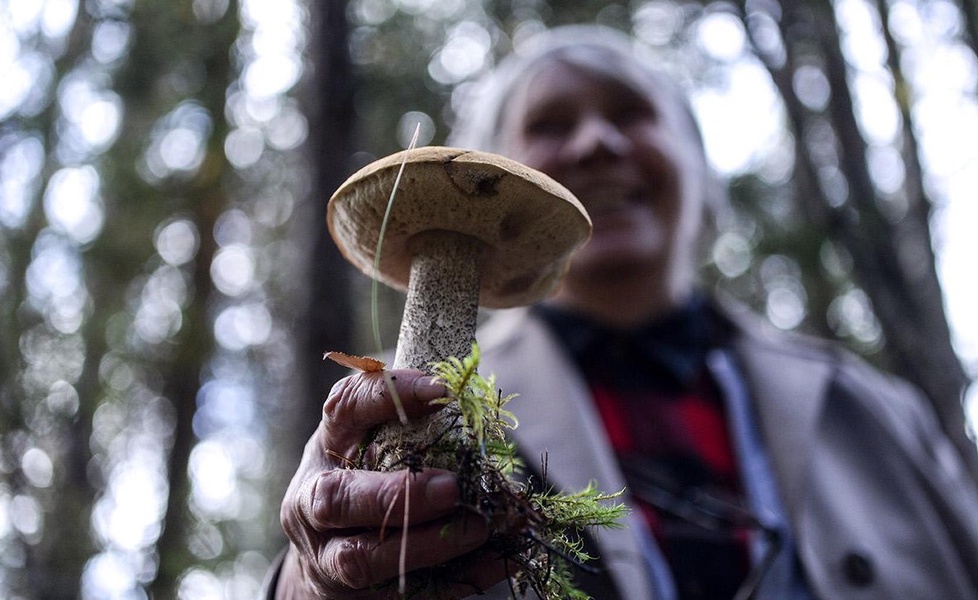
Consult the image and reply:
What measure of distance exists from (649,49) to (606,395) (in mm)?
3669

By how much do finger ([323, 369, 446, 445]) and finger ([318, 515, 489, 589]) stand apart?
14cm

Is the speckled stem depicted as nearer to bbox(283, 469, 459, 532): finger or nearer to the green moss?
the green moss

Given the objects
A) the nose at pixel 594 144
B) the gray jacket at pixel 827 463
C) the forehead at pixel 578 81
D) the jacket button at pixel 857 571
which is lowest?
the jacket button at pixel 857 571

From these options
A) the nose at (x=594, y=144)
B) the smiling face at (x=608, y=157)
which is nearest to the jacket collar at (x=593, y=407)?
the smiling face at (x=608, y=157)

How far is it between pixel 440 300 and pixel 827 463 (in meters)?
1.50

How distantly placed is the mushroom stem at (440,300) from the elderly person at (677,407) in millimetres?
519

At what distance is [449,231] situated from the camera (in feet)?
3.33

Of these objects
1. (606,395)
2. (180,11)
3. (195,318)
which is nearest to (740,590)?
(606,395)

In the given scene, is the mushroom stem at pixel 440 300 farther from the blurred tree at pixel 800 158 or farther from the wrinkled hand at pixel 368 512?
the blurred tree at pixel 800 158

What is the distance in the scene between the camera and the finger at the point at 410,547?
766mm

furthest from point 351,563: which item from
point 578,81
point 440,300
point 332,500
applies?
point 578,81

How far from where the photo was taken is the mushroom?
0.86 metres

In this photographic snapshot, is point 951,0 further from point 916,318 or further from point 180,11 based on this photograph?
point 180,11

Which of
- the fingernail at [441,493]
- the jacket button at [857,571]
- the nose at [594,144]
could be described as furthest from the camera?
the nose at [594,144]
